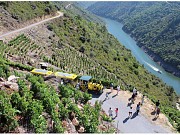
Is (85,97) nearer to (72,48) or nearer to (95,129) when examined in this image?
(95,129)

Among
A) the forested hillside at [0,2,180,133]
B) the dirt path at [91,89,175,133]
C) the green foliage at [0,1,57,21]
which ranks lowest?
the dirt path at [91,89,175,133]

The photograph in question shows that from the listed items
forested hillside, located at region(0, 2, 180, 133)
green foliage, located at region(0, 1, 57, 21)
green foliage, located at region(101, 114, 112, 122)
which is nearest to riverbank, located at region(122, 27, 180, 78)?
forested hillside, located at region(0, 2, 180, 133)

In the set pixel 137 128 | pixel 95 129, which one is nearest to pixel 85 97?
pixel 137 128

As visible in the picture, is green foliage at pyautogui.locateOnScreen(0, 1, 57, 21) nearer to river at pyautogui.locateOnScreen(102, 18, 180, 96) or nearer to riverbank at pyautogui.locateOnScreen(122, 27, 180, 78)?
river at pyautogui.locateOnScreen(102, 18, 180, 96)

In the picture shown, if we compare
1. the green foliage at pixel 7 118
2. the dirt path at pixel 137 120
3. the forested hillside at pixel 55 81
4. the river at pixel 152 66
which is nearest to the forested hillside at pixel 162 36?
the river at pixel 152 66

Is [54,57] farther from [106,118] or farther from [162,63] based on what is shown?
[162,63]

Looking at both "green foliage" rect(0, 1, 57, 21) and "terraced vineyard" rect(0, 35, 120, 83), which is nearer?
"terraced vineyard" rect(0, 35, 120, 83)

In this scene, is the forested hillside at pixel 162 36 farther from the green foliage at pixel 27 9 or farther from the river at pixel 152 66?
the green foliage at pixel 27 9

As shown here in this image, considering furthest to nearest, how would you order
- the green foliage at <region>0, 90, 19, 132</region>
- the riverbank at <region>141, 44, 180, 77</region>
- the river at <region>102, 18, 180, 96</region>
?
the riverbank at <region>141, 44, 180, 77</region>, the river at <region>102, 18, 180, 96</region>, the green foliage at <region>0, 90, 19, 132</region>
